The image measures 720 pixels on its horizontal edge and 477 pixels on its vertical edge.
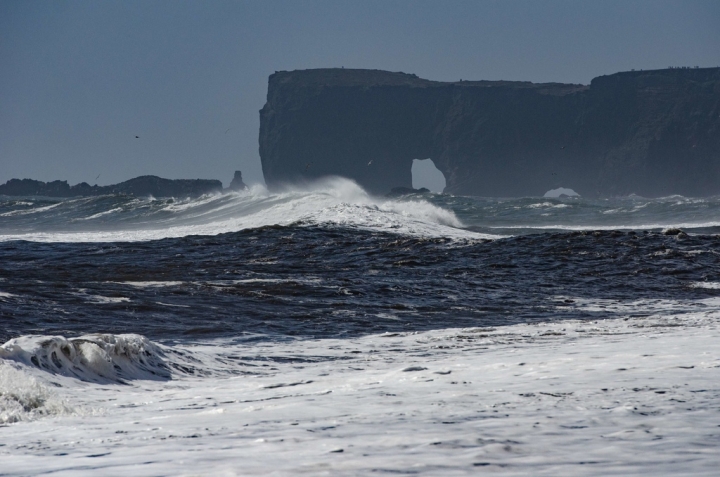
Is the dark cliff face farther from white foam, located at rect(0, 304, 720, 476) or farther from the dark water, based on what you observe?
white foam, located at rect(0, 304, 720, 476)

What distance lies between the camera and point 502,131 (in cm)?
16350

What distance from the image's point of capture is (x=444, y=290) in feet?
37.8

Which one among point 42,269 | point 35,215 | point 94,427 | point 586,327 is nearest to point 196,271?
point 42,269

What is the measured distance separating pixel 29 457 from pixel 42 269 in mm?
11855

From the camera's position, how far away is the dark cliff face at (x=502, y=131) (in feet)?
486

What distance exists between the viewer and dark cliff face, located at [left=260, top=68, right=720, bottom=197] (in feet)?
486

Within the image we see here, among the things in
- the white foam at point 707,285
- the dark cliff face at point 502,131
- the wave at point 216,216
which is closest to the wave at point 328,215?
the wave at point 216,216

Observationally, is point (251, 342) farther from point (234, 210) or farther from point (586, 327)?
point (234, 210)

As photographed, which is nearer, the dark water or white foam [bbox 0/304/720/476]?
white foam [bbox 0/304/720/476]

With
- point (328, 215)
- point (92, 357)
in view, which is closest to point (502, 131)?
point (328, 215)

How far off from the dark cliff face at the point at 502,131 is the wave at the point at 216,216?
11412 cm

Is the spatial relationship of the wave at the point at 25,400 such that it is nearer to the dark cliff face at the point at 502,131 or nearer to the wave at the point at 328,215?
the wave at the point at 328,215

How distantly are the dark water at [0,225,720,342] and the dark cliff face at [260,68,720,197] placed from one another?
14011 centimetres

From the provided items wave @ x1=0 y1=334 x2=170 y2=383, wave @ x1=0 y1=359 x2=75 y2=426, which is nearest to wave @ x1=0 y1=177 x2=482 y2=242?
wave @ x1=0 y1=334 x2=170 y2=383
